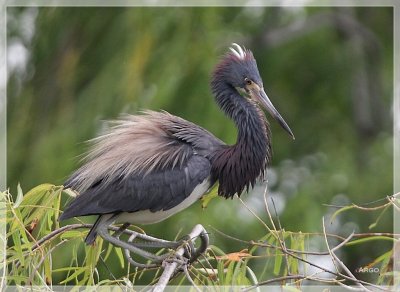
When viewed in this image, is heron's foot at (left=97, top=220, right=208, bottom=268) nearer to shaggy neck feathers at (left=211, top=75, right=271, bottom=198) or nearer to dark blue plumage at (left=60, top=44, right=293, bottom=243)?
dark blue plumage at (left=60, top=44, right=293, bottom=243)

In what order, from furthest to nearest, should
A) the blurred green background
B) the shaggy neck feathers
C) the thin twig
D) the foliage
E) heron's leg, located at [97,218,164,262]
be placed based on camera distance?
the blurred green background < the shaggy neck feathers < heron's leg, located at [97,218,164,262] < the foliage < the thin twig

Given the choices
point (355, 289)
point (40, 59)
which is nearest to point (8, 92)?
point (40, 59)

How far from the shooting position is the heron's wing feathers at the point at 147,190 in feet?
8.43

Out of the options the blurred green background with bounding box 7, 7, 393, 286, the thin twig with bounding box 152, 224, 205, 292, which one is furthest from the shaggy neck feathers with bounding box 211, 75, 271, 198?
the blurred green background with bounding box 7, 7, 393, 286

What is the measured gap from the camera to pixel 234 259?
2.44 metres

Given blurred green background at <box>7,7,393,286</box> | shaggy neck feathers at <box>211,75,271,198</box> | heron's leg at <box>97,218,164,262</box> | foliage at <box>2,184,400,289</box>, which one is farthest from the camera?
blurred green background at <box>7,7,393,286</box>

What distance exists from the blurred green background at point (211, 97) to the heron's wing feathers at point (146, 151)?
4.23 feet

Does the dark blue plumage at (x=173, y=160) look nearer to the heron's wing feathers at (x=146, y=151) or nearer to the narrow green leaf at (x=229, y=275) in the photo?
the heron's wing feathers at (x=146, y=151)

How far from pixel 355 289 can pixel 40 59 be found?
343cm

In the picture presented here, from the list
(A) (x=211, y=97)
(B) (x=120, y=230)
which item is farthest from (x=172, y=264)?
(A) (x=211, y=97)

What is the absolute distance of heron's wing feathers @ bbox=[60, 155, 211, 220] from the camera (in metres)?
2.57

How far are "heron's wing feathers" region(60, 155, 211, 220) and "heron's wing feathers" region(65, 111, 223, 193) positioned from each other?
0.02 metres

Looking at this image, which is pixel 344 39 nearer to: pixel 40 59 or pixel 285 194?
pixel 285 194

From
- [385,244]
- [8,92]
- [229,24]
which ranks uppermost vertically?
[229,24]
